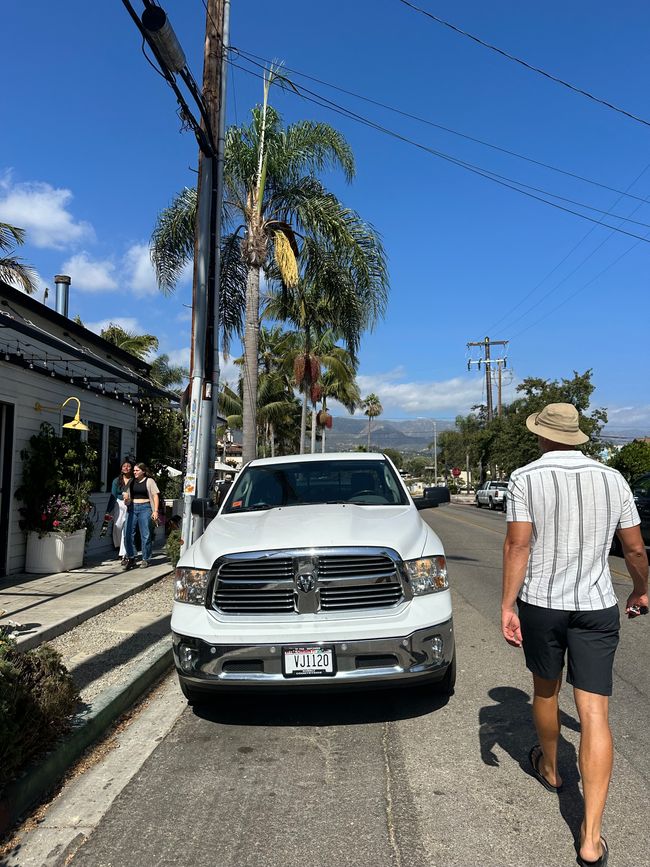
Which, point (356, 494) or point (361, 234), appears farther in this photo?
point (361, 234)

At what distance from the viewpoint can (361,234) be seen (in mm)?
15203

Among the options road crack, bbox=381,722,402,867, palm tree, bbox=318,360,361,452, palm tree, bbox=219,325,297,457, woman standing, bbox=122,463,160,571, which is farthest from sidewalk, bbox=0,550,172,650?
palm tree, bbox=318,360,361,452

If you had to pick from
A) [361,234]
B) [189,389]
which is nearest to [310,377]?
[361,234]

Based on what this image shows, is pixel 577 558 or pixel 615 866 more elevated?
pixel 577 558

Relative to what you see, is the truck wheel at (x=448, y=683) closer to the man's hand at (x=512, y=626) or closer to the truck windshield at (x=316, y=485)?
the man's hand at (x=512, y=626)

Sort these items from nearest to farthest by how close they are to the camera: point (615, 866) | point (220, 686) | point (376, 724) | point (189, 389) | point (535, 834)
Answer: point (615, 866), point (535, 834), point (220, 686), point (376, 724), point (189, 389)

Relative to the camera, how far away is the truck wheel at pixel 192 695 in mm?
4520

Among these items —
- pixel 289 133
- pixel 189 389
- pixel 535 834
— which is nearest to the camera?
pixel 535 834

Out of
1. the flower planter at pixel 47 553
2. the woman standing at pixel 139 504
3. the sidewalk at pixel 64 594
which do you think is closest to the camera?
the sidewalk at pixel 64 594

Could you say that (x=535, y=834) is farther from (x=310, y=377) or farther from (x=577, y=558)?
(x=310, y=377)

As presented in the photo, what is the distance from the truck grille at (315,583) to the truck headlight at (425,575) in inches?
4.8

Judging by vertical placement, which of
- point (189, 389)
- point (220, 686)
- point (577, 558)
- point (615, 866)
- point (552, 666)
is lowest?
point (615, 866)

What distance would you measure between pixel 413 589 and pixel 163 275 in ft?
40.4

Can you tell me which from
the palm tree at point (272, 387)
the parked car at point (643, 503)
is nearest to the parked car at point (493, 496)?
the palm tree at point (272, 387)
